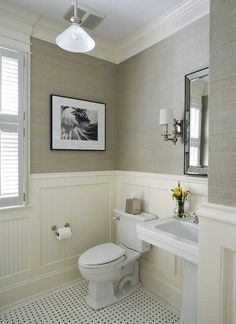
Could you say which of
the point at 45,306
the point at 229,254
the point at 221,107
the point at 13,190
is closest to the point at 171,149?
the point at 221,107

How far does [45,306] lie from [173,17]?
2.79 metres

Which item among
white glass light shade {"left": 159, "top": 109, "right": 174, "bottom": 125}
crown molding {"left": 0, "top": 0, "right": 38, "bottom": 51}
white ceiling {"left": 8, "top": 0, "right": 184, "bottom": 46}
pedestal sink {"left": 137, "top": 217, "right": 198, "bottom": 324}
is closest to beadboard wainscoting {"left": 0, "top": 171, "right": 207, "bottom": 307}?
pedestal sink {"left": 137, "top": 217, "right": 198, "bottom": 324}

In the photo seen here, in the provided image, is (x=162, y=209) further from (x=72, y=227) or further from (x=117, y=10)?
(x=117, y=10)

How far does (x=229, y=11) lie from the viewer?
947 mm

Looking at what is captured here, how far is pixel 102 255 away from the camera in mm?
1999

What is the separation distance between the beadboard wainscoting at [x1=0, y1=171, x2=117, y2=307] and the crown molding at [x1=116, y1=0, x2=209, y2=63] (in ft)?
4.60

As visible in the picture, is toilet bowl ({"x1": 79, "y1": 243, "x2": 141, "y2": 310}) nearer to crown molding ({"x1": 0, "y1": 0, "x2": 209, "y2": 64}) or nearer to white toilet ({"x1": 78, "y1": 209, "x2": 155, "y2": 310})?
white toilet ({"x1": 78, "y1": 209, "x2": 155, "y2": 310})

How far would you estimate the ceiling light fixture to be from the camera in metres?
1.33

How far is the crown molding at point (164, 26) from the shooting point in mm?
1799

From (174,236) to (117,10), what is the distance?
189cm

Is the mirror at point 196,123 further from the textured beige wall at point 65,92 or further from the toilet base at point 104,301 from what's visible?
the toilet base at point 104,301

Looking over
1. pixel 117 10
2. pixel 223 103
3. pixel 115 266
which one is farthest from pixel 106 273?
pixel 117 10

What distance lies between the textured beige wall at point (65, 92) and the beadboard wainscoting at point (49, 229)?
120mm

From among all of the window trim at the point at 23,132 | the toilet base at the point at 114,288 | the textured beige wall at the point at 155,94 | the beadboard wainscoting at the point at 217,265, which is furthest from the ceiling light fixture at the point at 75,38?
the toilet base at the point at 114,288
